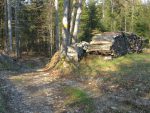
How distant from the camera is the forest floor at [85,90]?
12.4 metres

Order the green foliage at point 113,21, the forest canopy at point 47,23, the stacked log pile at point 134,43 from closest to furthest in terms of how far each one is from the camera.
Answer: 1. the stacked log pile at point 134,43
2. the forest canopy at point 47,23
3. the green foliage at point 113,21

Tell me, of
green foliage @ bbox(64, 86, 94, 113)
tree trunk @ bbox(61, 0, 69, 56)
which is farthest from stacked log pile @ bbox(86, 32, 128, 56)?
green foliage @ bbox(64, 86, 94, 113)

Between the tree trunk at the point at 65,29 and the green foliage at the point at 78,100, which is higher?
the tree trunk at the point at 65,29

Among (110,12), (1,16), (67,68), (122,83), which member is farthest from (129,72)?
(110,12)

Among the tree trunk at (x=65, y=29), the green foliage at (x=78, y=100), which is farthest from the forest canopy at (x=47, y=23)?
the green foliage at (x=78, y=100)

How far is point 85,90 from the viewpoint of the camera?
15.1 metres

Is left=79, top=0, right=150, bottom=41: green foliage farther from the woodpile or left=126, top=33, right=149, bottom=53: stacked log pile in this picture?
the woodpile

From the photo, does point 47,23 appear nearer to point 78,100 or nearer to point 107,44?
point 107,44

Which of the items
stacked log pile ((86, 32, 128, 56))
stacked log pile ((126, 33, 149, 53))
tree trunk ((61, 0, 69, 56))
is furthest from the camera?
stacked log pile ((126, 33, 149, 53))

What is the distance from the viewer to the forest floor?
1243 cm

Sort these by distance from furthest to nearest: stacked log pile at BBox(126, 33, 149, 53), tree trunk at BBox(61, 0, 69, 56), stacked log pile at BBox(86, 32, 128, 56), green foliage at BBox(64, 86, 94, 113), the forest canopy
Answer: the forest canopy
stacked log pile at BBox(126, 33, 149, 53)
stacked log pile at BBox(86, 32, 128, 56)
tree trunk at BBox(61, 0, 69, 56)
green foliage at BBox(64, 86, 94, 113)

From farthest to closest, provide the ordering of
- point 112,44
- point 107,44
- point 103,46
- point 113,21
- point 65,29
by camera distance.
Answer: point 113,21, point 112,44, point 107,44, point 103,46, point 65,29

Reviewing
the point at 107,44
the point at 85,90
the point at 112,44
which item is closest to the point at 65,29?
the point at 107,44

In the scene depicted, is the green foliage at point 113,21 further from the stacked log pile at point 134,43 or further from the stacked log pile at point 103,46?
the stacked log pile at point 103,46
